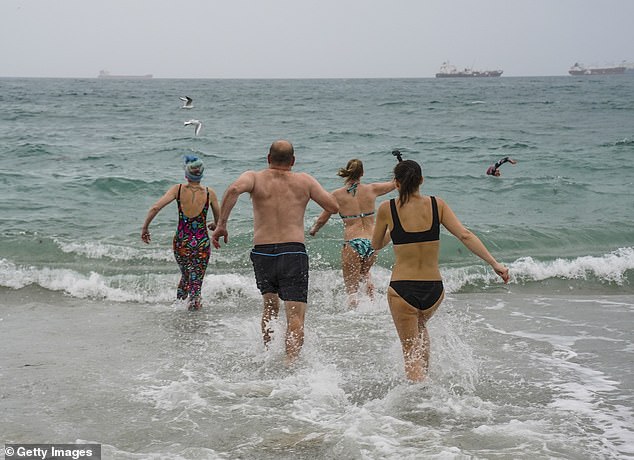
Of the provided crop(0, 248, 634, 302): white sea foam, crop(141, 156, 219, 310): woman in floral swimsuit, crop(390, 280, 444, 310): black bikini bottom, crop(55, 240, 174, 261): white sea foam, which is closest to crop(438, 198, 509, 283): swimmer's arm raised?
crop(390, 280, 444, 310): black bikini bottom

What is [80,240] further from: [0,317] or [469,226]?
[469,226]

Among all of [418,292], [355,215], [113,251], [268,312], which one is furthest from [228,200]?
[113,251]

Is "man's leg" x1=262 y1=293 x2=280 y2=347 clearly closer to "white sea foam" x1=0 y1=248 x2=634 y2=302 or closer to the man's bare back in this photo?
the man's bare back

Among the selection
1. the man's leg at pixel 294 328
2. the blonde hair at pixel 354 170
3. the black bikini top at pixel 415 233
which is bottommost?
the man's leg at pixel 294 328

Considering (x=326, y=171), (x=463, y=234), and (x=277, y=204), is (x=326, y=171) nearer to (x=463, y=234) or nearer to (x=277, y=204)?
(x=277, y=204)

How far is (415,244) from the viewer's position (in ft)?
17.0

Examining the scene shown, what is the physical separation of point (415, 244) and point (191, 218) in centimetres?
329

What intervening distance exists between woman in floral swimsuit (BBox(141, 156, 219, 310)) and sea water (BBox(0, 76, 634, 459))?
0.58 meters

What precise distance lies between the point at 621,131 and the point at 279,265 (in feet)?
89.4

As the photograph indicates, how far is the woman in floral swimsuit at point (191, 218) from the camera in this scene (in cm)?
767

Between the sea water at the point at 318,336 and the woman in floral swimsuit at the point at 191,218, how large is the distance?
0.58 meters

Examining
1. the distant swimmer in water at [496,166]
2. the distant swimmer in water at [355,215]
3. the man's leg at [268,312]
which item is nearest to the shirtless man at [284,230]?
the man's leg at [268,312]

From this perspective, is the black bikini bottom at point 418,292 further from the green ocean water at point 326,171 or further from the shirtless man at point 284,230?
the green ocean water at point 326,171

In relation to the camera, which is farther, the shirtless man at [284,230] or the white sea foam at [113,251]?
the white sea foam at [113,251]
